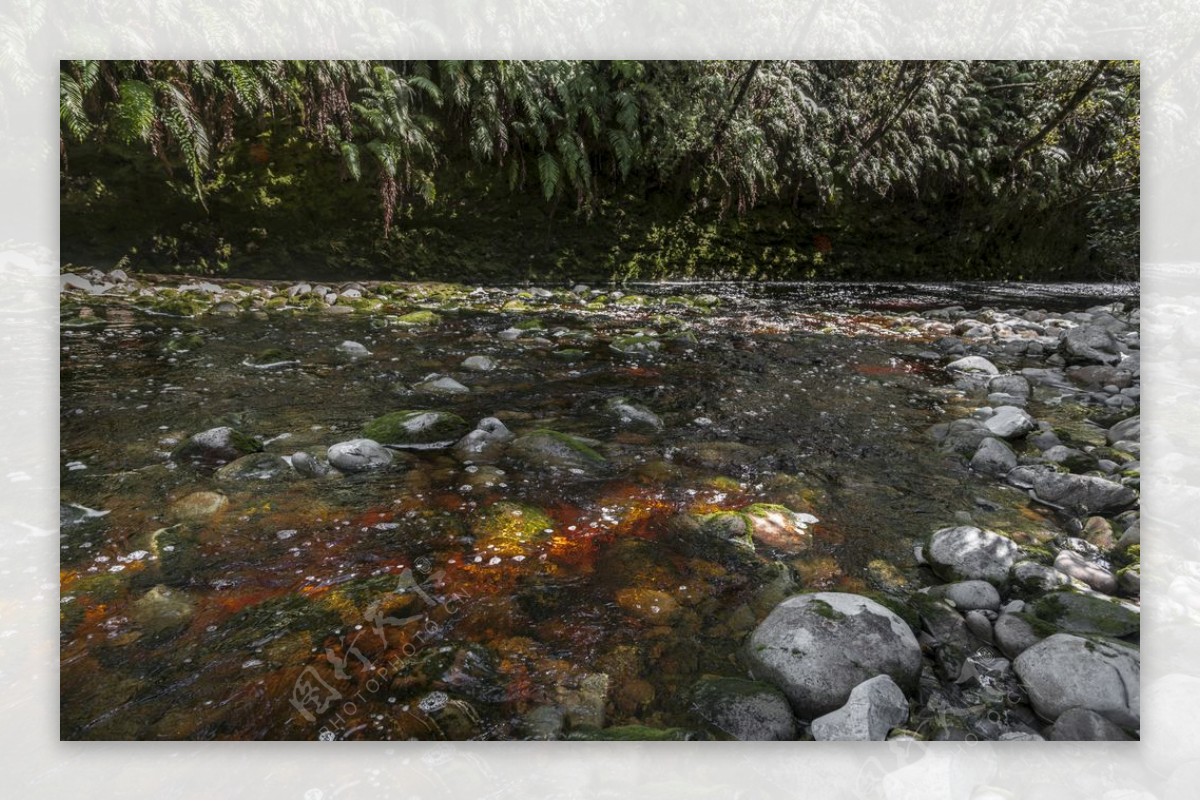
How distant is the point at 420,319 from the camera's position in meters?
5.04

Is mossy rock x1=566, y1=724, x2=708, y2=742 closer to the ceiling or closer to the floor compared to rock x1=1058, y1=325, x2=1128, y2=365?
closer to the floor

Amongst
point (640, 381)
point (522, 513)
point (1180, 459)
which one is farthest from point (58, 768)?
point (1180, 459)

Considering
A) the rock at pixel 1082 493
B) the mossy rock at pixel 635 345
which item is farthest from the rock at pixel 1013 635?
the mossy rock at pixel 635 345

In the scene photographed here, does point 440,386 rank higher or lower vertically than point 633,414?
higher

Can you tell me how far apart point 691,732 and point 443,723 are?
2.25ft

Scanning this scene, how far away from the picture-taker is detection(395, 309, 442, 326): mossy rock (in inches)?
196

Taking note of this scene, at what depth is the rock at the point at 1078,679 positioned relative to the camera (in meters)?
1.78

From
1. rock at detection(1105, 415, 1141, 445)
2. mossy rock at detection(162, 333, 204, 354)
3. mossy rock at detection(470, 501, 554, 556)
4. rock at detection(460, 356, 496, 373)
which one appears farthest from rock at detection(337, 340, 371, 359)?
rock at detection(1105, 415, 1141, 445)

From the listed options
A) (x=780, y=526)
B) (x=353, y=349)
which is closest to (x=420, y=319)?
(x=353, y=349)

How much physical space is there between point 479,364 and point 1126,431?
137 inches

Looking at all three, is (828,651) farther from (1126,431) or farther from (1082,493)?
(1126,431)

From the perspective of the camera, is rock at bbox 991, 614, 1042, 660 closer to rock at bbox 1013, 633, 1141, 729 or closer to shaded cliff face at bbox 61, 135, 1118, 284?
rock at bbox 1013, 633, 1141, 729

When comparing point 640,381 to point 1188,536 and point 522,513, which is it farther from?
point 1188,536

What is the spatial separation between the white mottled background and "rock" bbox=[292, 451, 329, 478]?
0.82m
